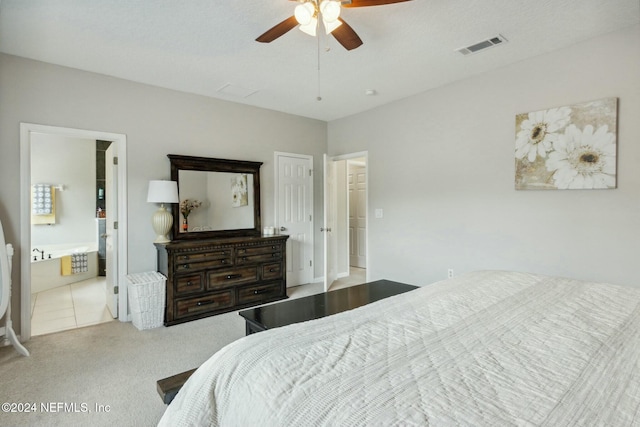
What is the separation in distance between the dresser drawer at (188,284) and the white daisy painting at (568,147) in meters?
3.43

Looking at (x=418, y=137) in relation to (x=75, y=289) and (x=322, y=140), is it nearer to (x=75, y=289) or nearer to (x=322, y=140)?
(x=322, y=140)

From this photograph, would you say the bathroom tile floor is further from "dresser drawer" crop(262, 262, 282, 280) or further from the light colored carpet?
"dresser drawer" crop(262, 262, 282, 280)

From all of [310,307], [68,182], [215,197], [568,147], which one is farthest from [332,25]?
[68,182]

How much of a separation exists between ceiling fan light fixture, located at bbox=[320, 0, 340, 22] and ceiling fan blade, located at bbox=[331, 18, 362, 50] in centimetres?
Answer: 20

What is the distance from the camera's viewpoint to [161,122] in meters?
3.72

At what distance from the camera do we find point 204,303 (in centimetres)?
360

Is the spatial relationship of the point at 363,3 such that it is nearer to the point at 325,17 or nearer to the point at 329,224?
the point at 325,17

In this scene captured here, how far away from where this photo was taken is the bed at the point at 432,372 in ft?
2.45

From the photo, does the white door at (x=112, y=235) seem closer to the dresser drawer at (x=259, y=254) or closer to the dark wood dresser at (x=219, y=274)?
the dark wood dresser at (x=219, y=274)

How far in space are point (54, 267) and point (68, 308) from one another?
1.48 meters

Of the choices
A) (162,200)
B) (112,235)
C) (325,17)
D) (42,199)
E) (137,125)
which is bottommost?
(112,235)

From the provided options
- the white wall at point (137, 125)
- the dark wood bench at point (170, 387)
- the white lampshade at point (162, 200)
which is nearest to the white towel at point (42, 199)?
the white wall at point (137, 125)

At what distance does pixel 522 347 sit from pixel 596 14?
→ 2.63 m

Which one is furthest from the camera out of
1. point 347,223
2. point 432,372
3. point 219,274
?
point 347,223
